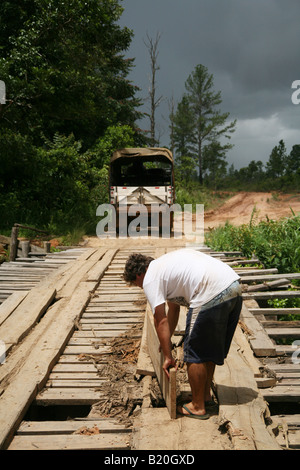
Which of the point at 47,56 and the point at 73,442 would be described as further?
the point at 47,56

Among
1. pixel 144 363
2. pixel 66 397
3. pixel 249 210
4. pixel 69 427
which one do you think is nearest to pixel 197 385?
pixel 144 363

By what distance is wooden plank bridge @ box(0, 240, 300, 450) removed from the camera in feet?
9.11

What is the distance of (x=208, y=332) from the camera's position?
289cm

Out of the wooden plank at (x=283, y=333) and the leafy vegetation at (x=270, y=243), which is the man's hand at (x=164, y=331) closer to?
the wooden plank at (x=283, y=333)

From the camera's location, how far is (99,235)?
13.5 meters

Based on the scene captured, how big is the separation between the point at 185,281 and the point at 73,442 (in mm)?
1314

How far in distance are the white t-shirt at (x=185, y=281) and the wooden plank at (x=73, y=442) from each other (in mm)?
905

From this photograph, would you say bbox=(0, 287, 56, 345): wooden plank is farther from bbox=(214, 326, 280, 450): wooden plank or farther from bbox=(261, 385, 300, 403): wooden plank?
bbox=(261, 385, 300, 403): wooden plank

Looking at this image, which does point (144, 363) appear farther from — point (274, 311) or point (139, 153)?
point (139, 153)

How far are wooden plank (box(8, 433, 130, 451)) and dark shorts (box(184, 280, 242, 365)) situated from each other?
703 mm

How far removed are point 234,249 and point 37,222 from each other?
6.68 meters

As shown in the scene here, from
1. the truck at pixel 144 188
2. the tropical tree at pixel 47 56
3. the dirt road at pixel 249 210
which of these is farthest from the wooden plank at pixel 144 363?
the dirt road at pixel 249 210

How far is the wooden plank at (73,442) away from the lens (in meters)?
2.72

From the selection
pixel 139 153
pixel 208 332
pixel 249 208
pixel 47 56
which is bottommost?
pixel 208 332
